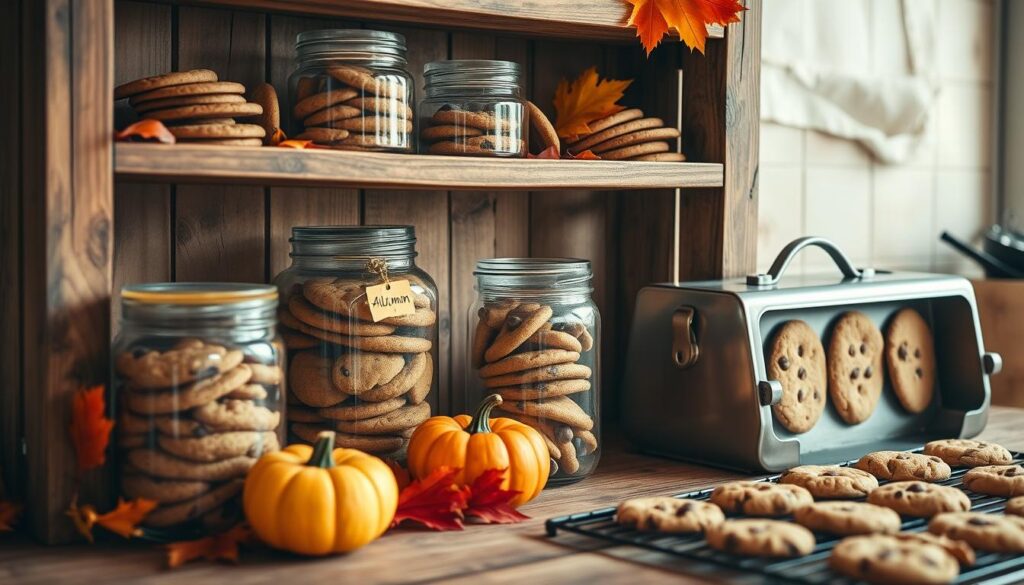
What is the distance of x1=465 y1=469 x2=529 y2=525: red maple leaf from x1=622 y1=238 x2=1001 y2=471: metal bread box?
1.17 feet

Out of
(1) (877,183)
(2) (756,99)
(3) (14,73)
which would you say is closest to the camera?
(3) (14,73)

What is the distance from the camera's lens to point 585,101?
171 cm

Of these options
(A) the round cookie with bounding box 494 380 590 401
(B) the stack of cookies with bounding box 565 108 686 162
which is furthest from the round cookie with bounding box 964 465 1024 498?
(B) the stack of cookies with bounding box 565 108 686 162

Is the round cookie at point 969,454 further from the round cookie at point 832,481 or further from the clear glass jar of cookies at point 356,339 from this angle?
the clear glass jar of cookies at point 356,339

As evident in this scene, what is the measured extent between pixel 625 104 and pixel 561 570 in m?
0.95

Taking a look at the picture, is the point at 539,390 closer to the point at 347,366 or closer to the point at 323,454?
the point at 347,366

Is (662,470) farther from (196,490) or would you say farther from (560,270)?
(196,490)

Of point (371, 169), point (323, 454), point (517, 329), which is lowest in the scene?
point (323, 454)

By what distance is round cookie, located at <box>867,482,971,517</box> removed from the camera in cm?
125

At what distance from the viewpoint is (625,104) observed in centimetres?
187

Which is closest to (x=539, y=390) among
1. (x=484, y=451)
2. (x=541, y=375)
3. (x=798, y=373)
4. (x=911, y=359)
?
(x=541, y=375)

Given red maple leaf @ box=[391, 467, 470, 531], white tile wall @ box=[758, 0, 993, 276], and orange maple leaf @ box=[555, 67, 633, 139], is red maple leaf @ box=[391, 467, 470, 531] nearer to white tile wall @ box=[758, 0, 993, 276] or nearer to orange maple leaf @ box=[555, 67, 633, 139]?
orange maple leaf @ box=[555, 67, 633, 139]

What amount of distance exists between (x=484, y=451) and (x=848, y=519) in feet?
1.32

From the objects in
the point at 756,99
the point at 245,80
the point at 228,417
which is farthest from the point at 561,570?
the point at 756,99
